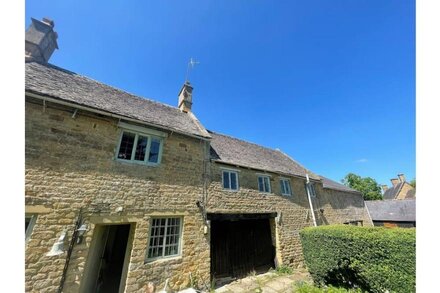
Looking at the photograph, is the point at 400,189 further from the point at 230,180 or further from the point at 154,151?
the point at 154,151

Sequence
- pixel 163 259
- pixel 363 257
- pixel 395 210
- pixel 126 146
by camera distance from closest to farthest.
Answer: pixel 363 257 < pixel 163 259 < pixel 126 146 < pixel 395 210

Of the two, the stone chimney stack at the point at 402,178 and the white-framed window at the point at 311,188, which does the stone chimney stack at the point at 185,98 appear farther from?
the stone chimney stack at the point at 402,178

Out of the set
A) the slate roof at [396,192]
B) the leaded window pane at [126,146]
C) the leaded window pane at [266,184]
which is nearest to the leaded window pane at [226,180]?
the leaded window pane at [266,184]

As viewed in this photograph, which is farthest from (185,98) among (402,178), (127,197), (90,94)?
(402,178)

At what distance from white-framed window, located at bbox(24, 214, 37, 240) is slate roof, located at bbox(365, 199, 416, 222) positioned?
33.4m

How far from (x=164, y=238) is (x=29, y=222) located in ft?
13.5

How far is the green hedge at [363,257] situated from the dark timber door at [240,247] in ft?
10.7

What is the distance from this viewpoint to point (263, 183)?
37.8ft

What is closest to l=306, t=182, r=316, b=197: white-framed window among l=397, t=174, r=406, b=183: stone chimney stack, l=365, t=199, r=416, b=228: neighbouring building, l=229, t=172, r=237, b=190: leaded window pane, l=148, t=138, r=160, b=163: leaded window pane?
l=229, t=172, r=237, b=190: leaded window pane

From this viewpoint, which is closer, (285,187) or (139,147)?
(139,147)

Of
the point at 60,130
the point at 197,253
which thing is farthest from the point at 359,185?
the point at 60,130

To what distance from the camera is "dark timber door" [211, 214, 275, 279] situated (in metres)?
9.31

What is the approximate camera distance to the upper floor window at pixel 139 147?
7.36 m
